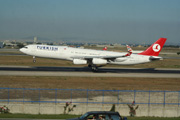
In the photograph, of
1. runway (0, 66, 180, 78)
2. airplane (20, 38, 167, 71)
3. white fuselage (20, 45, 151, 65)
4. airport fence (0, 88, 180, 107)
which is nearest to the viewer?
airport fence (0, 88, 180, 107)

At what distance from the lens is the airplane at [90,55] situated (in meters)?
46.3

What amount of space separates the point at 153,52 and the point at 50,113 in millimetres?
32791

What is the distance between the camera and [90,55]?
48312 millimetres

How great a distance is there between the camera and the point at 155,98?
2538cm

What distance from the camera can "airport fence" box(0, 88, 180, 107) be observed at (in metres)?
23.7

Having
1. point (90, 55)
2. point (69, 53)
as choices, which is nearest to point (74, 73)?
point (69, 53)

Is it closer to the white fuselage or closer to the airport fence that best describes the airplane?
the white fuselage

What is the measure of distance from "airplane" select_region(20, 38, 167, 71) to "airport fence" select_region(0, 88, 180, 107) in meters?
19.9

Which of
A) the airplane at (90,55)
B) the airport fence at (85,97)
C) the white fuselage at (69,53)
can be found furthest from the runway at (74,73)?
the airport fence at (85,97)

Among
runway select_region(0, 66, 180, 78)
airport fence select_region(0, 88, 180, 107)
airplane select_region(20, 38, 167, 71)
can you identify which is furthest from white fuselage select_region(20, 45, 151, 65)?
airport fence select_region(0, 88, 180, 107)

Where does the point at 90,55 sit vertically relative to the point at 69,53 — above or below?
below

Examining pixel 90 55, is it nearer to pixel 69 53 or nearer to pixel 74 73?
pixel 69 53

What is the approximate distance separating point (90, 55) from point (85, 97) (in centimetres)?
2408

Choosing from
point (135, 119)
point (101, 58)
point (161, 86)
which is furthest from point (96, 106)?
point (101, 58)
